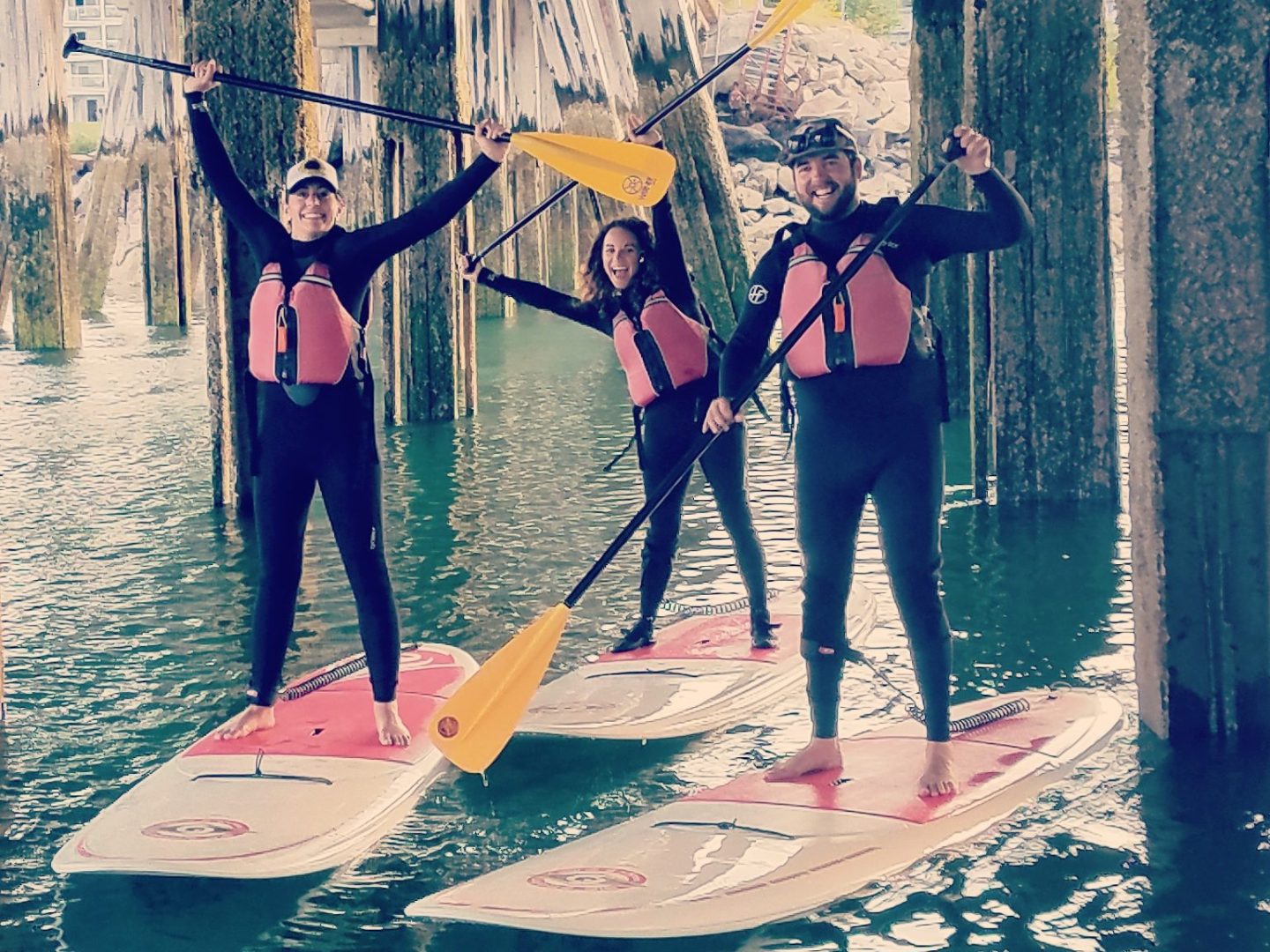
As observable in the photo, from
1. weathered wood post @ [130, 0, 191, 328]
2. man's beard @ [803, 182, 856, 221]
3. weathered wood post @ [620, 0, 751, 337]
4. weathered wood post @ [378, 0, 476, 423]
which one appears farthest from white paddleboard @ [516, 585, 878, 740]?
weathered wood post @ [130, 0, 191, 328]

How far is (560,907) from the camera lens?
4105mm

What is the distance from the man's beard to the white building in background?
64.5 m

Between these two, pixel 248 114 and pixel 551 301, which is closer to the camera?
pixel 551 301

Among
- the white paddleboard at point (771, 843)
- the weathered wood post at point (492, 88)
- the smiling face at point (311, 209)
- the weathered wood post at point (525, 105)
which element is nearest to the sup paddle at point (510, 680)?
the white paddleboard at point (771, 843)

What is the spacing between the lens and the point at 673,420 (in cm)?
631

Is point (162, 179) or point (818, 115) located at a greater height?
point (818, 115)

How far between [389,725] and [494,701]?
2.40 ft

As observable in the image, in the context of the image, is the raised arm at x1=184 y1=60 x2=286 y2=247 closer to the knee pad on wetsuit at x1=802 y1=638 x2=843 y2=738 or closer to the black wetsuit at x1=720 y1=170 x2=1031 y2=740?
the black wetsuit at x1=720 y1=170 x2=1031 y2=740

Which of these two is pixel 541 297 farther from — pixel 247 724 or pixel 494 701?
pixel 494 701

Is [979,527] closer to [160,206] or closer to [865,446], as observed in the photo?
[865,446]

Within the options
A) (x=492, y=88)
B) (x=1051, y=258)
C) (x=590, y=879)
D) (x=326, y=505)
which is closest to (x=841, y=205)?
(x=326, y=505)

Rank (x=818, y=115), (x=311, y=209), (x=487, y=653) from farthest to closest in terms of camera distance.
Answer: (x=818, y=115)
(x=487, y=653)
(x=311, y=209)

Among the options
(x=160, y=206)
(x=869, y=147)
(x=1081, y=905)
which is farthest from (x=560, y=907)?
(x=869, y=147)

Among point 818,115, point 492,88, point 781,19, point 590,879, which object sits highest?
point 818,115
